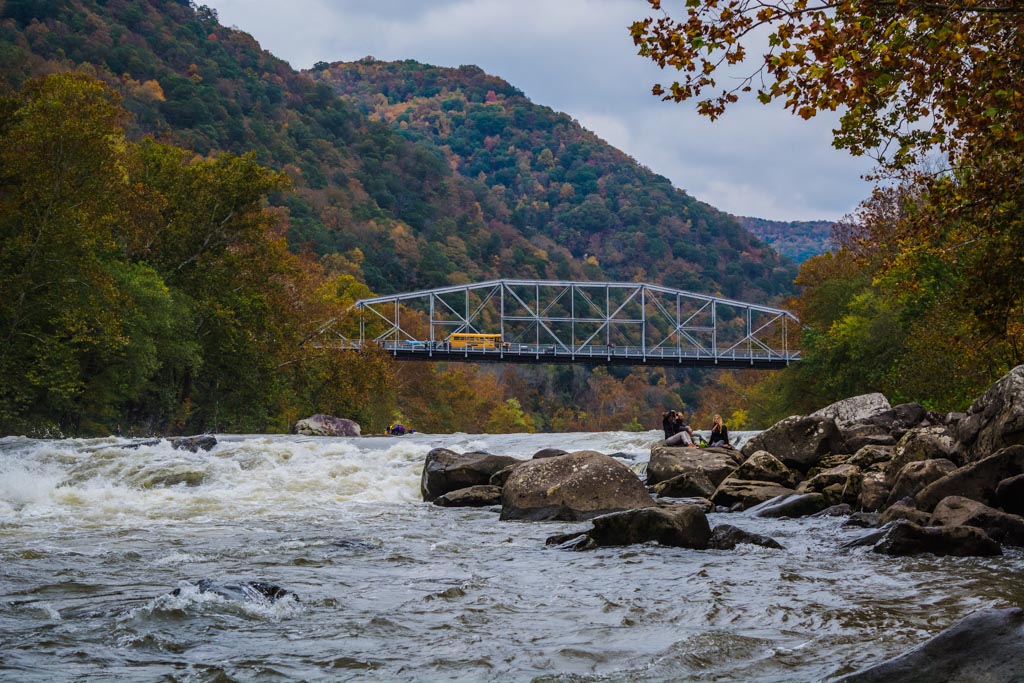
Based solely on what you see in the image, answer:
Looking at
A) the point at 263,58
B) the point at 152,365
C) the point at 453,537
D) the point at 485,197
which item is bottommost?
the point at 453,537

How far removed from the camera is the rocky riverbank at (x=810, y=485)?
37.7ft

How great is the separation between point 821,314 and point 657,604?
40689mm

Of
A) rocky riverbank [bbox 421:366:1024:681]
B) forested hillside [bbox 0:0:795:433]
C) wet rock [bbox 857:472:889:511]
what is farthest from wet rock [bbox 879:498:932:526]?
forested hillside [bbox 0:0:795:433]

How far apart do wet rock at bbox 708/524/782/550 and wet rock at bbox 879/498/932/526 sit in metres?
1.59

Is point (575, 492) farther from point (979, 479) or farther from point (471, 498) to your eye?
point (979, 479)

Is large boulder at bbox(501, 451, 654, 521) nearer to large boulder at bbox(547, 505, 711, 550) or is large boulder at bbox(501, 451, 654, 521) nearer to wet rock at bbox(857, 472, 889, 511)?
large boulder at bbox(547, 505, 711, 550)

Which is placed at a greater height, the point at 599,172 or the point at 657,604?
the point at 599,172

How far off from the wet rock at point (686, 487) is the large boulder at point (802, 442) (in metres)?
1.71

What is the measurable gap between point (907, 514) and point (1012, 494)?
122cm

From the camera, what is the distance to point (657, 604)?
8.38 metres

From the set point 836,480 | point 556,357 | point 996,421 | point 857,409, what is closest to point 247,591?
point 996,421

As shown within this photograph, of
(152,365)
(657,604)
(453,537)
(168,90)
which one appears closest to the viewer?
(657,604)

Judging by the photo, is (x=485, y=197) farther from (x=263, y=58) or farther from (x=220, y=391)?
(x=220, y=391)

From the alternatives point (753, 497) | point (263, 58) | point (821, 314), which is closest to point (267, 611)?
point (753, 497)
